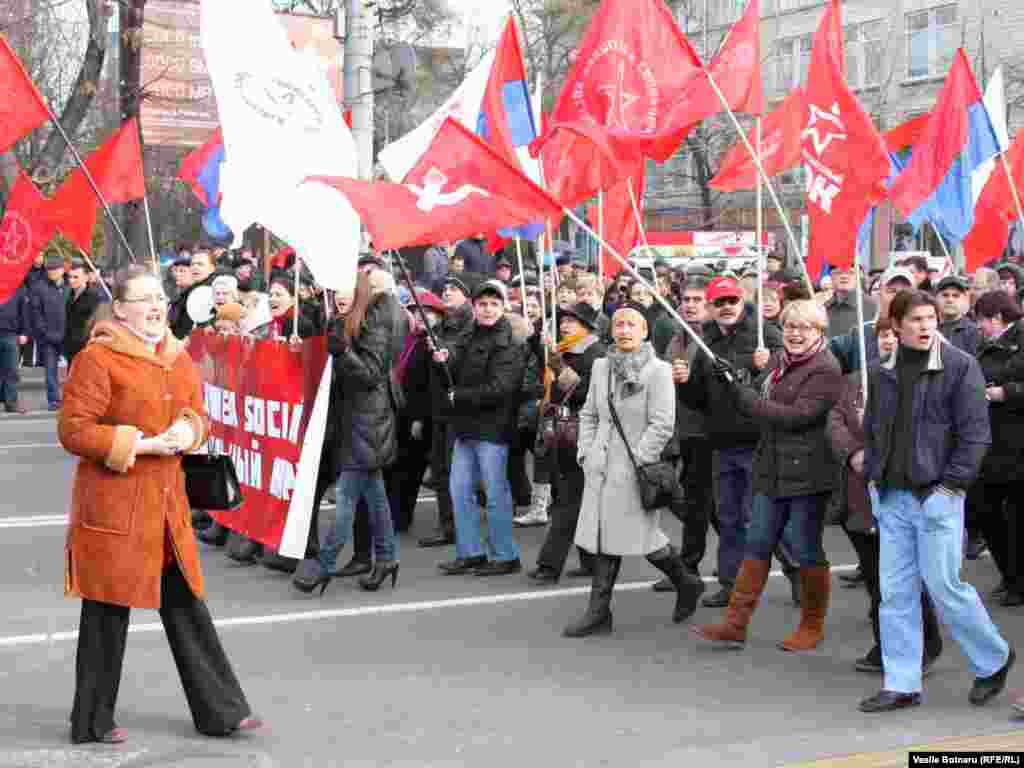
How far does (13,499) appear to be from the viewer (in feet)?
41.8

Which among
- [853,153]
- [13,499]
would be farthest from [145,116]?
[853,153]

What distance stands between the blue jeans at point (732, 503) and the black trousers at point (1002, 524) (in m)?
1.21

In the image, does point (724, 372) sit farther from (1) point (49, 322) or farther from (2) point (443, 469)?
(1) point (49, 322)

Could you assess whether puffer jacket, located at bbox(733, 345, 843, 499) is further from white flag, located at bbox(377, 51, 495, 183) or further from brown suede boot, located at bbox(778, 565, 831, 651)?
white flag, located at bbox(377, 51, 495, 183)

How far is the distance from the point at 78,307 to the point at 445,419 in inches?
308

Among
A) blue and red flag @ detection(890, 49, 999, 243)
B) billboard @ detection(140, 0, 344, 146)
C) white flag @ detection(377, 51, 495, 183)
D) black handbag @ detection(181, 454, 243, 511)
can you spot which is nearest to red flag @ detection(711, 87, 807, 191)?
blue and red flag @ detection(890, 49, 999, 243)

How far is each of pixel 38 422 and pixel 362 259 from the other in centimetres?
770

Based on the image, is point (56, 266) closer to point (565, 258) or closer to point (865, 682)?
point (565, 258)

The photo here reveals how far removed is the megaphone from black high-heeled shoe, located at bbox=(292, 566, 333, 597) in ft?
10.6

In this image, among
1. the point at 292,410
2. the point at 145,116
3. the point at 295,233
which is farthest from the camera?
the point at 145,116

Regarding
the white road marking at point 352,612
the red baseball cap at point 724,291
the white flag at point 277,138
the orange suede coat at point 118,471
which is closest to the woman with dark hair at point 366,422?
the white flag at point 277,138

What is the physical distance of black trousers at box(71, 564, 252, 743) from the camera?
6242 millimetres

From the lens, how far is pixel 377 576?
9.41 metres

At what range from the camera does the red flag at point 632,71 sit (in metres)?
11.3
